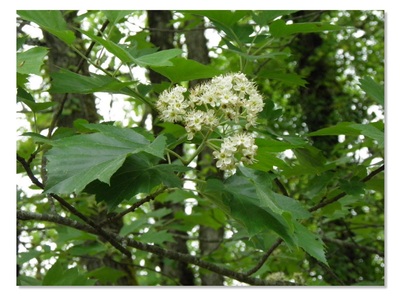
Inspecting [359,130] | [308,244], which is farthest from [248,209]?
[359,130]

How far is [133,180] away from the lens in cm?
119

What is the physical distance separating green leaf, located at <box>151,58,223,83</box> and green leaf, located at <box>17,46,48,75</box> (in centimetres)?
24

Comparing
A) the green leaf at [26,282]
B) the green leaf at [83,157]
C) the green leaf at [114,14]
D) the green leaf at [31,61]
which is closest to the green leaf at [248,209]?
the green leaf at [83,157]

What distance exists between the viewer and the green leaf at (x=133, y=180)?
46.4 inches

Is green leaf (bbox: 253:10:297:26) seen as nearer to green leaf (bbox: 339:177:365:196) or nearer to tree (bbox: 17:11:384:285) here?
tree (bbox: 17:11:384:285)

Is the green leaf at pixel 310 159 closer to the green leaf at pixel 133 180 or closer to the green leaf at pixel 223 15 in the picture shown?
the green leaf at pixel 223 15

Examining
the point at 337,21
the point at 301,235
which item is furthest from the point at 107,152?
the point at 337,21

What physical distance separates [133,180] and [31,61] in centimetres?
28

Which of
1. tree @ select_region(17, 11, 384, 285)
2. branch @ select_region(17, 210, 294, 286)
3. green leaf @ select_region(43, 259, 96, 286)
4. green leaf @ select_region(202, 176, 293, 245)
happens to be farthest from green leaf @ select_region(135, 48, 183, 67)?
green leaf @ select_region(43, 259, 96, 286)

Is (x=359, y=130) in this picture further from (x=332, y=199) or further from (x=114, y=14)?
(x=114, y=14)

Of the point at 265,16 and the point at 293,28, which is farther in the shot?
the point at 265,16

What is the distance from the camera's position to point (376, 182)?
1652 millimetres
